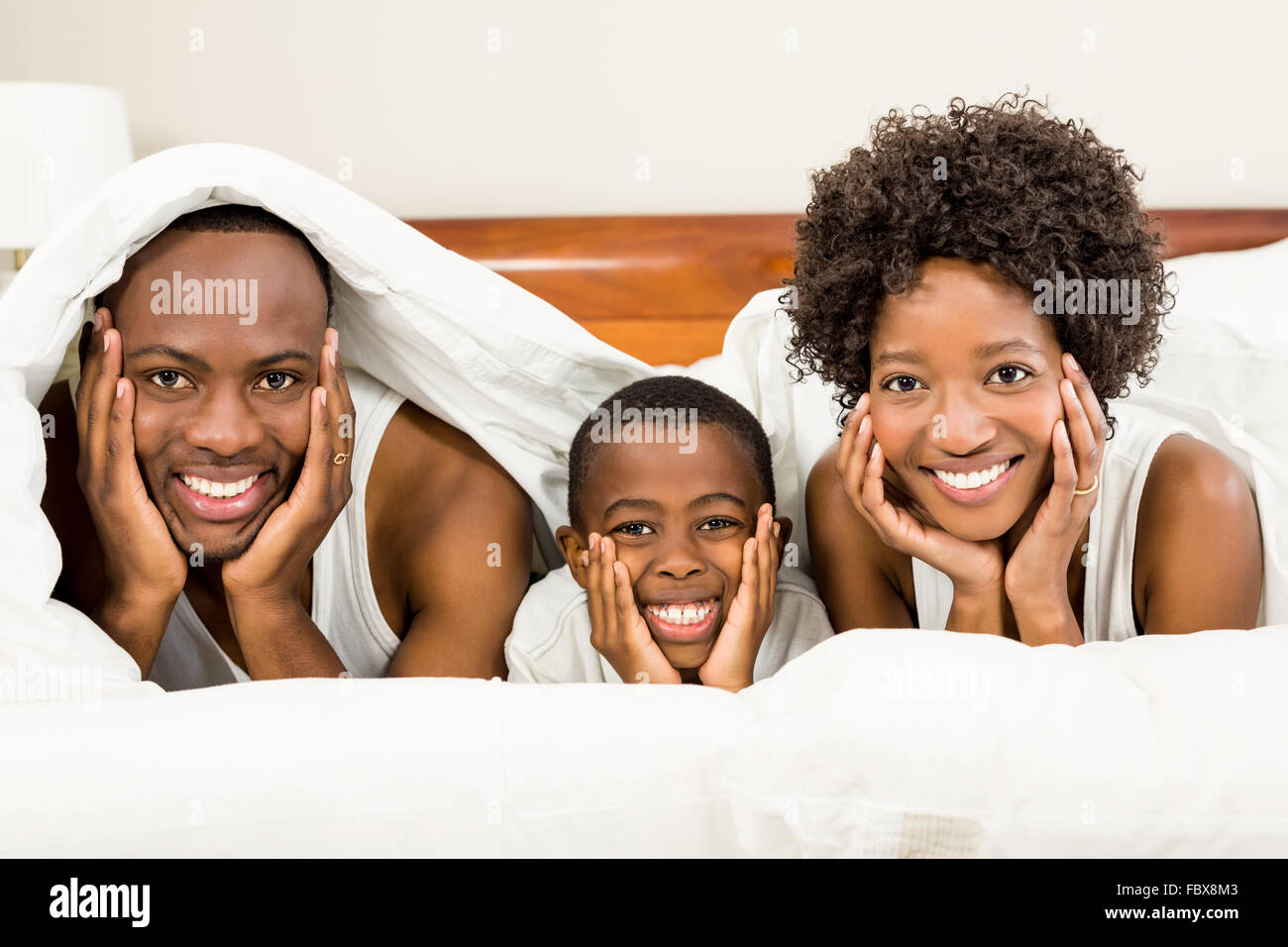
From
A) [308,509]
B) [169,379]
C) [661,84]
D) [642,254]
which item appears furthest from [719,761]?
[661,84]

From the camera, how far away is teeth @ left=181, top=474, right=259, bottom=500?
3.67ft

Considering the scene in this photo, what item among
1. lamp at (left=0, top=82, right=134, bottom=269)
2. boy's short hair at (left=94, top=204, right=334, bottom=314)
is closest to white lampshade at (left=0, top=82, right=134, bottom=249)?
lamp at (left=0, top=82, right=134, bottom=269)

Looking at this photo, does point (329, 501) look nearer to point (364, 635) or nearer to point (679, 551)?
point (364, 635)

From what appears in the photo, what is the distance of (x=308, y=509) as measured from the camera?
1138 millimetres

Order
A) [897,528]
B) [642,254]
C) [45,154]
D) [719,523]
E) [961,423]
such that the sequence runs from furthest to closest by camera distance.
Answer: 1. [642,254]
2. [45,154]
3. [719,523]
4. [897,528]
5. [961,423]

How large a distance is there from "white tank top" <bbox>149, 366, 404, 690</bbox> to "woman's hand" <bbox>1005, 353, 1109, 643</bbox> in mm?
640

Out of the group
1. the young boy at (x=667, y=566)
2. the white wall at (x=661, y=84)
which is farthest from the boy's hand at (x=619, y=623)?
the white wall at (x=661, y=84)

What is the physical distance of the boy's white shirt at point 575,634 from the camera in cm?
121

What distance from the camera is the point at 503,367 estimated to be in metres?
1.27

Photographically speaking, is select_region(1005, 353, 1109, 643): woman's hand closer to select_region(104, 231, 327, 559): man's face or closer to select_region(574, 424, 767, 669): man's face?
select_region(574, 424, 767, 669): man's face

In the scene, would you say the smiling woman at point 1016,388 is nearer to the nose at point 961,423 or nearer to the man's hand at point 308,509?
the nose at point 961,423

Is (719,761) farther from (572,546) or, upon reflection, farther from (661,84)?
(661,84)

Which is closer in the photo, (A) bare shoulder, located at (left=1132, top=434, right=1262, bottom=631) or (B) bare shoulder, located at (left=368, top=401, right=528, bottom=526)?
(A) bare shoulder, located at (left=1132, top=434, right=1262, bottom=631)

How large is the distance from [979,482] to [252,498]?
688mm
